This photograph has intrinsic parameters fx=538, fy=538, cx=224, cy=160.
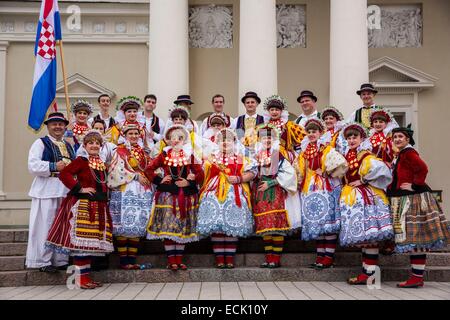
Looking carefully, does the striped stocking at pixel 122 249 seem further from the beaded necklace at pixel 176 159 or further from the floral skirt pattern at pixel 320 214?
the floral skirt pattern at pixel 320 214

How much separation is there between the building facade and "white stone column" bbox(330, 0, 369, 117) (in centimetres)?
278

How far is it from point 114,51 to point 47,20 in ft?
19.0

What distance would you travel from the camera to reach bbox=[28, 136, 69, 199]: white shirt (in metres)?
7.32

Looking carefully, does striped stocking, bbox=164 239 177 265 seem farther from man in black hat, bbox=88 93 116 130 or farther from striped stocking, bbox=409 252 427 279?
striped stocking, bbox=409 252 427 279

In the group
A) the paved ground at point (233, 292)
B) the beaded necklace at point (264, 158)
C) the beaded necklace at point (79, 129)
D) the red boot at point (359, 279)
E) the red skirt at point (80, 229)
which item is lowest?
the paved ground at point (233, 292)

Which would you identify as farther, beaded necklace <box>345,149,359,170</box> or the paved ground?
beaded necklace <box>345,149,359,170</box>

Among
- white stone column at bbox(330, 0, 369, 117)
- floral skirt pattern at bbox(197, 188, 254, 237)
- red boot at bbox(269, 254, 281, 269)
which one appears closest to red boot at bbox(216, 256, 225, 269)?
floral skirt pattern at bbox(197, 188, 254, 237)

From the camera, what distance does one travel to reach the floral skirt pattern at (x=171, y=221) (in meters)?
7.29

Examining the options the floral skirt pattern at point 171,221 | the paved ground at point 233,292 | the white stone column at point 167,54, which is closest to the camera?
the paved ground at point 233,292

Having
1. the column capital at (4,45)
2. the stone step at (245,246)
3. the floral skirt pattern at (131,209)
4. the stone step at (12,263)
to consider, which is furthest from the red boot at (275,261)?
the column capital at (4,45)

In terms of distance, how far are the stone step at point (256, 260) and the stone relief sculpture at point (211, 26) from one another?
9208 mm

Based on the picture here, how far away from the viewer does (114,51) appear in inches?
614

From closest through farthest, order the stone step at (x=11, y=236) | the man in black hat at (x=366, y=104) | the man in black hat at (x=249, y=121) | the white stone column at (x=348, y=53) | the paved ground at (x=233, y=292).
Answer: the paved ground at (x=233, y=292) < the man in black hat at (x=249, y=121) < the stone step at (x=11, y=236) < the man in black hat at (x=366, y=104) < the white stone column at (x=348, y=53)

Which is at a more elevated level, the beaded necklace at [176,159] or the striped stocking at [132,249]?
the beaded necklace at [176,159]
